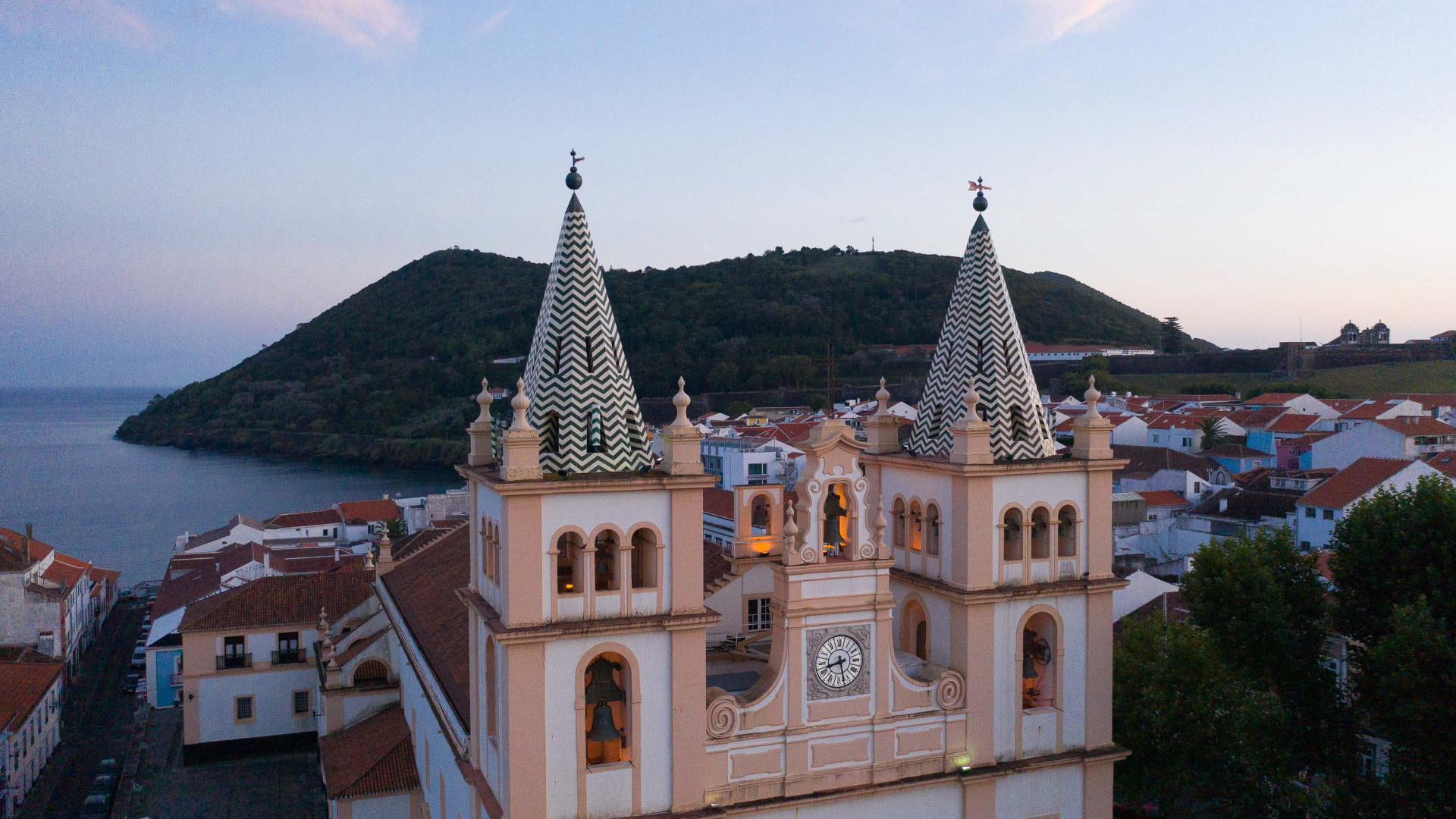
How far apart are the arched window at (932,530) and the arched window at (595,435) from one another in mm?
6631

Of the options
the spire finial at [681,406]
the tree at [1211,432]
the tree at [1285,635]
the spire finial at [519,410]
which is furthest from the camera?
the tree at [1211,432]

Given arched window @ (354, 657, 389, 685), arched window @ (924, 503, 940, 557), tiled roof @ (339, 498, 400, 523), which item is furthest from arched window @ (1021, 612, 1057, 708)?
tiled roof @ (339, 498, 400, 523)

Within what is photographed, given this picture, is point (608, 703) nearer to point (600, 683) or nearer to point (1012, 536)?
point (600, 683)

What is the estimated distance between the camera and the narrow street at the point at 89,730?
3456cm

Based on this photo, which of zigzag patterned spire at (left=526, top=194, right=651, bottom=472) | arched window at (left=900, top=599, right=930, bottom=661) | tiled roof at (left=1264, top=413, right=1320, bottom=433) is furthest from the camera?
tiled roof at (left=1264, top=413, right=1320, bottom=433)

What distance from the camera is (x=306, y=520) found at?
70375 mm

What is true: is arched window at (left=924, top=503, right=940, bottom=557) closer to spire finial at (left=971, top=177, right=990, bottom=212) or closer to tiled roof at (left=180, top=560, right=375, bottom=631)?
spire finial at (left=971, top=177, right=990, bottom=212)

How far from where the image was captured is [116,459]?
181125 mm

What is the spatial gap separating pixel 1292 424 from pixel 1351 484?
36.6 m

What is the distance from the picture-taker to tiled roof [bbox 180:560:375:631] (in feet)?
119

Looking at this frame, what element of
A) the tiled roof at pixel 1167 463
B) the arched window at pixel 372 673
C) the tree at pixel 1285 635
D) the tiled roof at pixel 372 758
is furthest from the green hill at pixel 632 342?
the tree at pixel 1285 635

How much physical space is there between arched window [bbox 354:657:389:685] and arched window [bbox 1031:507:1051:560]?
19.7m

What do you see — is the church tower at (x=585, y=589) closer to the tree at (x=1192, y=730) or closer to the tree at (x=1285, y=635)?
the tree at (x=1285, y=635)

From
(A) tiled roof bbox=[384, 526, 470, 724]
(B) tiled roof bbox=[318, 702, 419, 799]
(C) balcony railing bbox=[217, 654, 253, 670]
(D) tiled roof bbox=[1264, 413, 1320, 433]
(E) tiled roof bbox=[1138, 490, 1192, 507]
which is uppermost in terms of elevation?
(D) tiled roof bbox=[1264, 413, 1320, 433]
